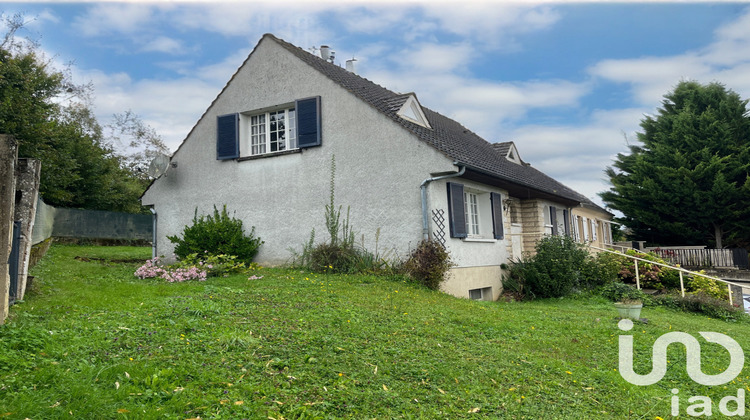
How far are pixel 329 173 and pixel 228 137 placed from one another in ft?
11.3

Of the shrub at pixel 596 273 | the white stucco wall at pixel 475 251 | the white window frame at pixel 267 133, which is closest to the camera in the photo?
the white stucco wall at pixel 475 251

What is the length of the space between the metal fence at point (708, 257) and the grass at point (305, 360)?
1891 cm

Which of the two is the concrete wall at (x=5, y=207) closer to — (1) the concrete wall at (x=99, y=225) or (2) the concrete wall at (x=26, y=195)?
(2) the concrete wall at (x=26, y=195)

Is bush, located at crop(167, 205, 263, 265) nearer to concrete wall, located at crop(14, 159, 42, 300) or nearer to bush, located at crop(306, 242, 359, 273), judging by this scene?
bush, located at crop(306, 242, 359, 273)

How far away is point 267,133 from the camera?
48.1ft

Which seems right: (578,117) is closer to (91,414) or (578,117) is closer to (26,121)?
(91,414)

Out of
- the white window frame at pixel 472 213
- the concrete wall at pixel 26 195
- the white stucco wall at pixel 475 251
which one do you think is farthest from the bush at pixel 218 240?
the concrete wall at pixel 26 195

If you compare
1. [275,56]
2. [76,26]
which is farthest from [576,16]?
[275,56]

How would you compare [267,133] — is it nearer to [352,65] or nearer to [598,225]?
[352,65]

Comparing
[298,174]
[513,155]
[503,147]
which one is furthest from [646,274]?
[298,174]

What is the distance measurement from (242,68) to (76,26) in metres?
7.53

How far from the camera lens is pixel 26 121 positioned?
20.0 meters

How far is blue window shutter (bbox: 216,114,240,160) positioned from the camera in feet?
47.5

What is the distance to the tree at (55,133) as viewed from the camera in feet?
65.9
